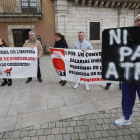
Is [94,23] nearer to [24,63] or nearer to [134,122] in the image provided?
[24,63]

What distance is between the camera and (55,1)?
1134 cm

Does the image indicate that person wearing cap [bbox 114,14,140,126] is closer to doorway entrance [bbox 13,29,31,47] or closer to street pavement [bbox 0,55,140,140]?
street pavement [bbox 0,55,140,140]

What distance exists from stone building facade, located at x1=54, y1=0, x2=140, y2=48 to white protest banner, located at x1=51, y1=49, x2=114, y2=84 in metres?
8.42

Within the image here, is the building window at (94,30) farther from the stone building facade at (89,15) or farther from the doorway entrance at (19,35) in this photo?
the doorway entrance at (19,35)

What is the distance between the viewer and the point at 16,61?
4.56m

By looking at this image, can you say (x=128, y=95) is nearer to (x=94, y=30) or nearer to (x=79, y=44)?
(x=79, y=44)

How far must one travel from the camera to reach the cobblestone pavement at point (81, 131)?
2162 millimetres

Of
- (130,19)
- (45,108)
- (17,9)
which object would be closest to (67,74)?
(45,108)

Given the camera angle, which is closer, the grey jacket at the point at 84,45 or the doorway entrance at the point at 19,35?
the grey jacket at the point at 84,45

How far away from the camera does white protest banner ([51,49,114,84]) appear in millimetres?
3754

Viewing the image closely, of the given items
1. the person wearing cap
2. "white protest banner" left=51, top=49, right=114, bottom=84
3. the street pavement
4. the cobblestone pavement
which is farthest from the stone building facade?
the person wearing cap

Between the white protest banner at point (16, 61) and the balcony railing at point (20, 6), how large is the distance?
822 cm

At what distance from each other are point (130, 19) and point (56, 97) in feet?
43.1

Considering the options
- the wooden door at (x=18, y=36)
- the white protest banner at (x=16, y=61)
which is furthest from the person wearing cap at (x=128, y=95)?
the wooden door at (x=18, y=36)
